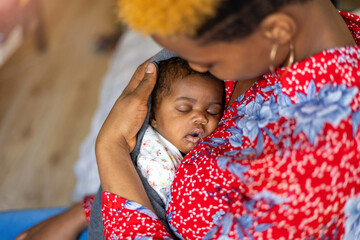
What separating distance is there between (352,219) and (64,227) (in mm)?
843

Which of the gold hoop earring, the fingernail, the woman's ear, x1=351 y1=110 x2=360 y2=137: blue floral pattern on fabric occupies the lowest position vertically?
x1=351 y1=110 x2=360 y2=137: blue floral pattern on fabric

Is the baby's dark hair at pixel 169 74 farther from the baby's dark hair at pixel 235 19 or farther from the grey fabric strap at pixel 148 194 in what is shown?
the baby's dark hair at pixel 235 19

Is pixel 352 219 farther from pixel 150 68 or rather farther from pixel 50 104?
pixel 50 104

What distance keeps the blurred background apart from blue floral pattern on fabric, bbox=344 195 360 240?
1652 mm

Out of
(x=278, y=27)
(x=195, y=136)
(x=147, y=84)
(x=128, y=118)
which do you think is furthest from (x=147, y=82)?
(x=278, y=27)

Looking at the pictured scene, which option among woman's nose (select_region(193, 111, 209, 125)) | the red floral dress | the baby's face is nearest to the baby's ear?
the baby's face

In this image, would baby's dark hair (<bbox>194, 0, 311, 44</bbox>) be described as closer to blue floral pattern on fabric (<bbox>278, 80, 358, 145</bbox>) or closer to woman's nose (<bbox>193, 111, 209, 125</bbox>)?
blue floral pattern on fabric (<bbox>278, 80, 358, 145</bbox>)

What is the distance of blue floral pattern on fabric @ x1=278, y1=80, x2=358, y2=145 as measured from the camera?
76 centimetres

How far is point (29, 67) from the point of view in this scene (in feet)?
10.3

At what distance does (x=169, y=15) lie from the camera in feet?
2.36

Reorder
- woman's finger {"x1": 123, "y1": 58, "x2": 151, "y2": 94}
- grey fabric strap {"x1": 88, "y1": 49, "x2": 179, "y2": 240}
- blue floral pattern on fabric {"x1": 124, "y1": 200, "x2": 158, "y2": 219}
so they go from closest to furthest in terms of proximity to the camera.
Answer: blue floral pattern on fabric {"x1": 124, "y1": 200, "x2": 158, "y2": 219}
grey fabric strap {"x1": 88, "y1": 49, "x2": 179, "y2": 240}
woman's finger {"x1": 123, "y1": 58, "x2": 151, "y2": 94}

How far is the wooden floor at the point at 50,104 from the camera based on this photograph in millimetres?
2318

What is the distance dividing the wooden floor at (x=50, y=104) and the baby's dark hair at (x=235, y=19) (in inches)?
66.9

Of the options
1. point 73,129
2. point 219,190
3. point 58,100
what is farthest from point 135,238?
point 58,100
